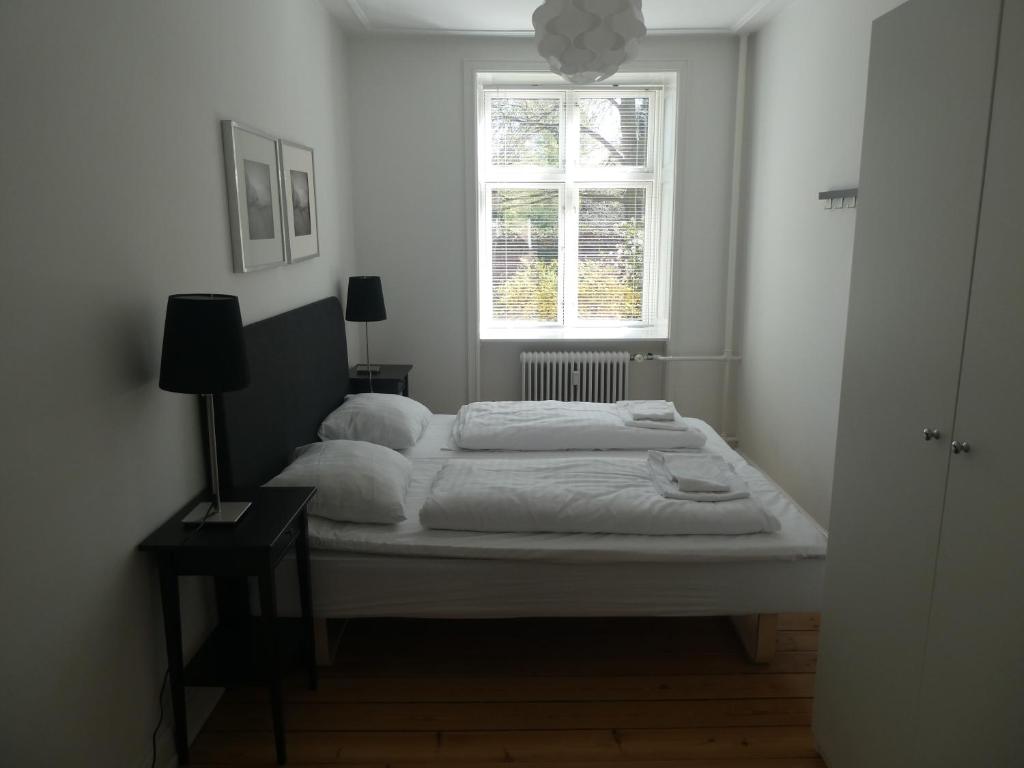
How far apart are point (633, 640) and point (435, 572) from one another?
823mm

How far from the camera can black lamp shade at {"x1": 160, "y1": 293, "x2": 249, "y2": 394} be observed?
1823mm

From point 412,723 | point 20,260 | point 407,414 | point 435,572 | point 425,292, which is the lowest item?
point 412,723

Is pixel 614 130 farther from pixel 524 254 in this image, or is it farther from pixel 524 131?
pixel 524 254

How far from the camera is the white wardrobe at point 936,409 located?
1.34m

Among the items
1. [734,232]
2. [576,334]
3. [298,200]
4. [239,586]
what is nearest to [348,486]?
[239,586]

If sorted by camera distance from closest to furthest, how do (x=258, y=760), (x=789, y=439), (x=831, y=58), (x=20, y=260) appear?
(x=20, y=260) < (x=258, y=760) < (x=831, y=58) < (x=789, y=439)

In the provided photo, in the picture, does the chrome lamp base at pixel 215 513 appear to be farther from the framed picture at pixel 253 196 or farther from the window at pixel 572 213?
the window at pixel 572 213

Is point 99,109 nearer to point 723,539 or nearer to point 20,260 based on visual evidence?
point 20,260

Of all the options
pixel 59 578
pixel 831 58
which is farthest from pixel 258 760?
pixel 831 58

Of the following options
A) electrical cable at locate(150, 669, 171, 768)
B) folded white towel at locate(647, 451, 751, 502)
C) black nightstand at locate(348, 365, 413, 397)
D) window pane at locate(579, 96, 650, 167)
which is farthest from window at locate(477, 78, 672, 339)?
electrical cable at locate(150, 669, 171, 768)

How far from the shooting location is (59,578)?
1.60m

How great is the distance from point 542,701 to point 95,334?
170 centimetres

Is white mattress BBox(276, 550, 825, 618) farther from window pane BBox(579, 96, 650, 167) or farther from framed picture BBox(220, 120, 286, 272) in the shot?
window pane BBox(579, 96, 650, 167)

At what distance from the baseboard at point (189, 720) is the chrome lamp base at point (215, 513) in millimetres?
528
